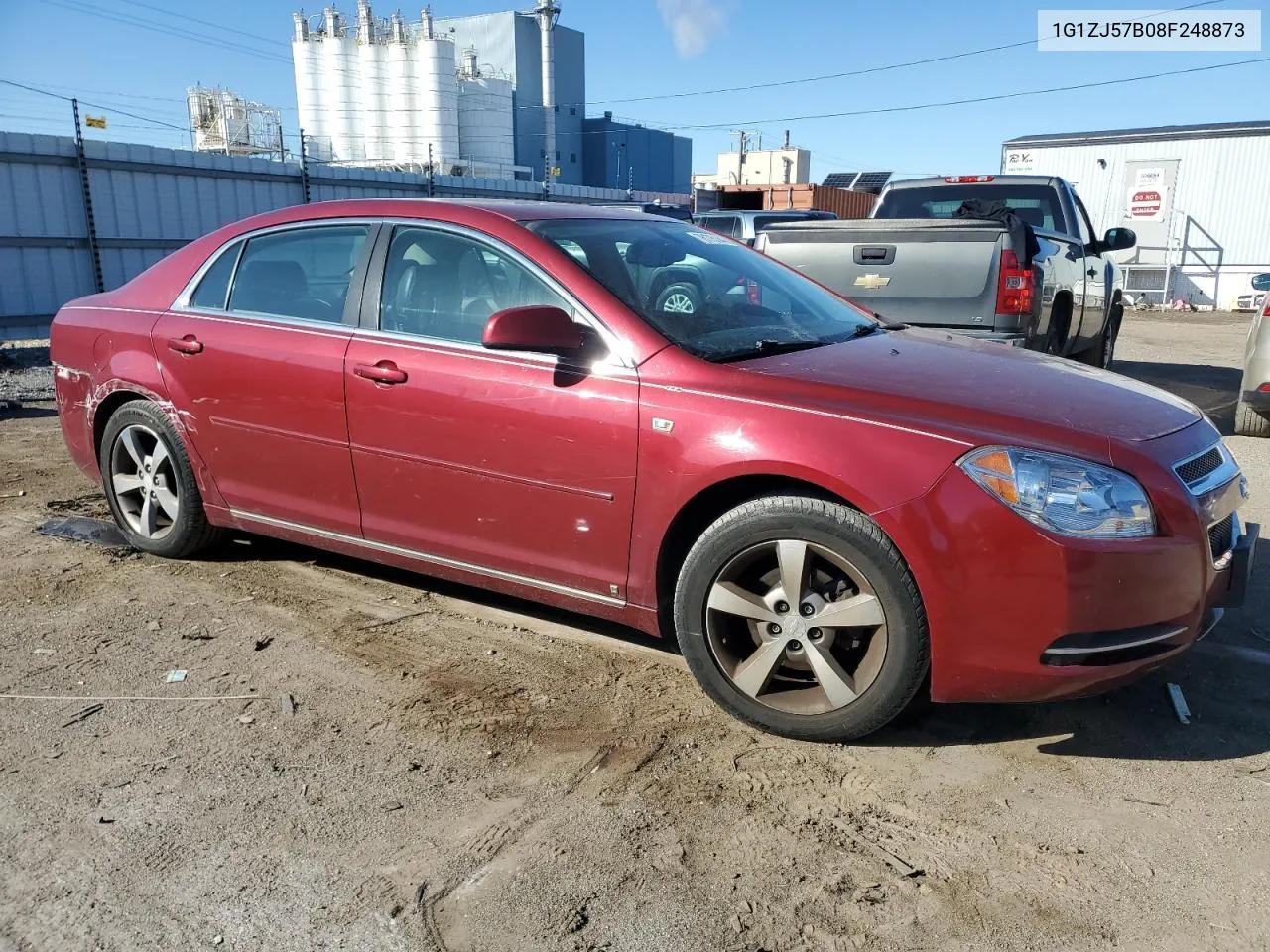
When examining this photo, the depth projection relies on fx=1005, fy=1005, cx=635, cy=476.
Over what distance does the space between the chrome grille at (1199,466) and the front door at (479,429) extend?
1.64m

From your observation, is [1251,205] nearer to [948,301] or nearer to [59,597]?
[948,301]

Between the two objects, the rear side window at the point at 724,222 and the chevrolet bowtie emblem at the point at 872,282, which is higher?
the rear side window at the point at 724,222

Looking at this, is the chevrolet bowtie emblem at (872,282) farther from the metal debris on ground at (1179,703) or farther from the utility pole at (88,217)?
the utility pole at (88,217)

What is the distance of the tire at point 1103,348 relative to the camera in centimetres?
1026

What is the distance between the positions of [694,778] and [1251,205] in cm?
2840

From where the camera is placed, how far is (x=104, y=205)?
49.2 feet

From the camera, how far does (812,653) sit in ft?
9.95

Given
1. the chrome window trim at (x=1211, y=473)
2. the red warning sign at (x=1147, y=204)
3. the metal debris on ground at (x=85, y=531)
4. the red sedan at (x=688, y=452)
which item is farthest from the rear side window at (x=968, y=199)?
the red warning sign at (x=1147, y=204)

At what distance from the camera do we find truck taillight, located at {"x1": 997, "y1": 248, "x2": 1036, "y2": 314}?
668cm

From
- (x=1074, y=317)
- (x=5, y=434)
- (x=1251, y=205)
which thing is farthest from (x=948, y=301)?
(x=1251, y=205)

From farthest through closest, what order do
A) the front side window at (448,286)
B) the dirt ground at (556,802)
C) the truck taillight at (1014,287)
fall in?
the truck taillight at (1014,287), the front side window at (448,286), the dirt ground at (556,802)

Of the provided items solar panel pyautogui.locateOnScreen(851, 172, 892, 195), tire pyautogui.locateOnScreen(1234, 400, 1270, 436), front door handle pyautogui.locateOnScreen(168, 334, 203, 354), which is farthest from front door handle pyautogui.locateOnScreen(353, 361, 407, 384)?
solar panel pyautogui.locateOnScreen(851, 172, 892, 195)

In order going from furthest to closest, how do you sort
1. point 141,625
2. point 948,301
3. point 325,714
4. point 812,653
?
1. point 948,301
2. point 141,625
3. point 325,714
4. point 812,653

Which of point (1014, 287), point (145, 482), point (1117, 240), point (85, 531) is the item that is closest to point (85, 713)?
point (145, 482)
